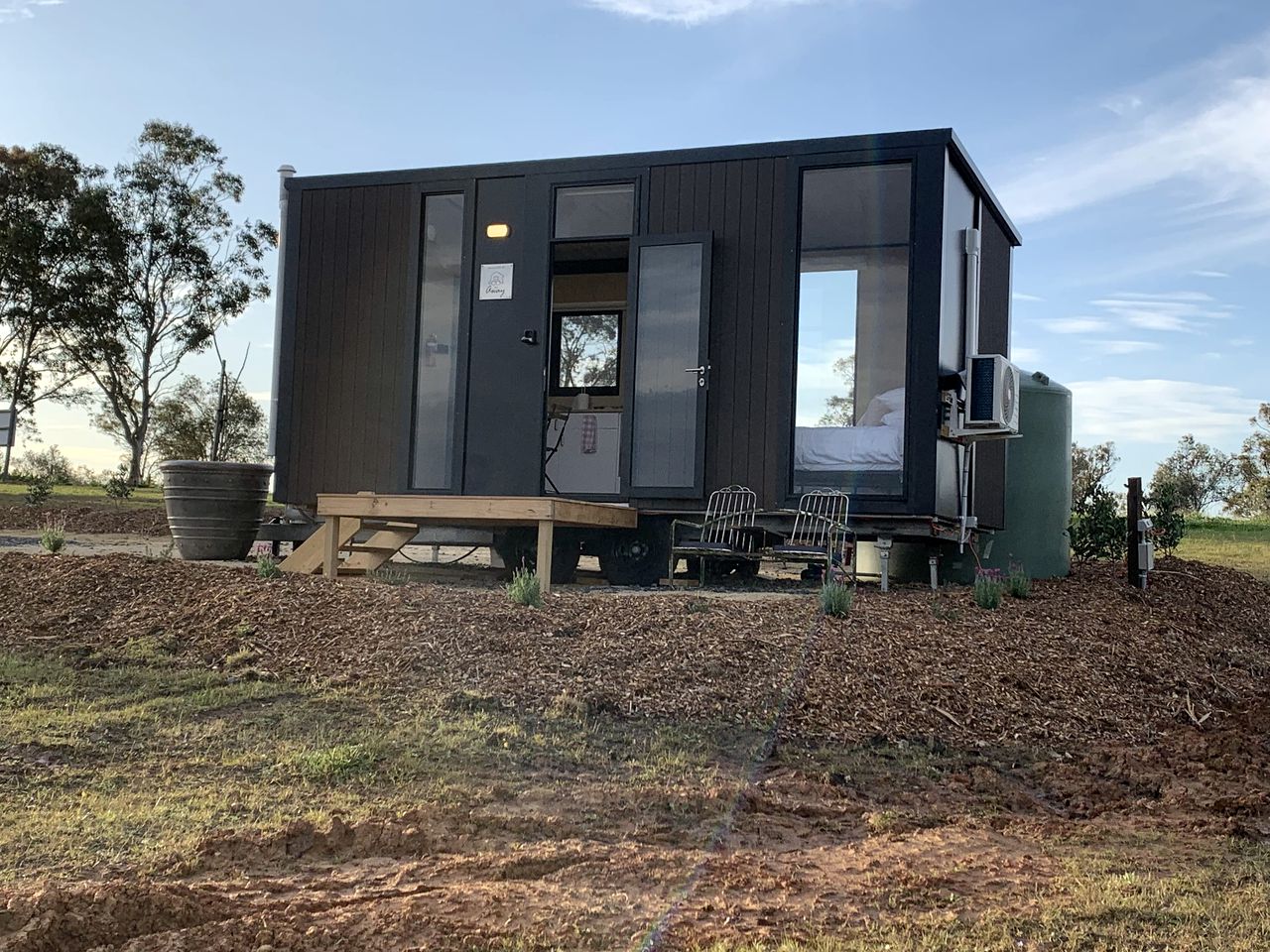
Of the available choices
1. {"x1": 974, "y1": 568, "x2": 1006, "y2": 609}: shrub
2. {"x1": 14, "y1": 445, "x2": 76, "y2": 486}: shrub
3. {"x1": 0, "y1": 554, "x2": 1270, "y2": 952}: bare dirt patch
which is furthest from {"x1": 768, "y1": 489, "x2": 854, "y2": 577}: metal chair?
{"x1": 14, "y1": 445, "x2": 76, "y2": 486}: shrub

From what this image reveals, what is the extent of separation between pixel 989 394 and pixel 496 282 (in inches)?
140

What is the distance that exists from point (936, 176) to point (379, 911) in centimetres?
638

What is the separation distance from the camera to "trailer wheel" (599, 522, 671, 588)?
851cm

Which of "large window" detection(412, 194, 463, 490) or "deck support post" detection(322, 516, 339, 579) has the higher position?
"large window" detection(412, 194, 463, 490)

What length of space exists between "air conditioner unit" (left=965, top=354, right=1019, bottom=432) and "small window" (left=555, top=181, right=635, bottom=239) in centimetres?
263

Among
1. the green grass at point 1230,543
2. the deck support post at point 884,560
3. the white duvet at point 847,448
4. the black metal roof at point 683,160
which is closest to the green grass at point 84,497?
the black metal roof at point 683,160

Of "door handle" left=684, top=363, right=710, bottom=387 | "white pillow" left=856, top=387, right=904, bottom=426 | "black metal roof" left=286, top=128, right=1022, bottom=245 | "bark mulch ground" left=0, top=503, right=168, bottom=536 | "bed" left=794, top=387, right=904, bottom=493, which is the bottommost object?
"bark mulch ground" left=0, top=503, right=168, bottom=536

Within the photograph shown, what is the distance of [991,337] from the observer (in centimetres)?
978

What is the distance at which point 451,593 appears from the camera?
21.2 ft

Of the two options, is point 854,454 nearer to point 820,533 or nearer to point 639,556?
point 820,533

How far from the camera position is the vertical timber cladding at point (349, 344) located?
29.7 feet

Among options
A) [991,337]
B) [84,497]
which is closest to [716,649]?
[991,337]

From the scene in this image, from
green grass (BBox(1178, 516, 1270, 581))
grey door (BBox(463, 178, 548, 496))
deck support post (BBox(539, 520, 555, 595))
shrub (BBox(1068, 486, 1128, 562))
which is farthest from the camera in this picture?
green grass (BBox(1178, 516, 1270, 581))

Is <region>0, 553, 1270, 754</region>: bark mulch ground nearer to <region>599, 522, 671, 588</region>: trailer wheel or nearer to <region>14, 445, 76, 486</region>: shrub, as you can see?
<region>599, 522, 671, 588</region>: trailer wheel
